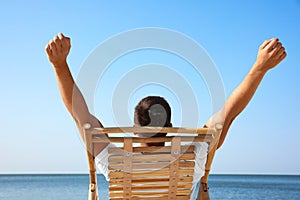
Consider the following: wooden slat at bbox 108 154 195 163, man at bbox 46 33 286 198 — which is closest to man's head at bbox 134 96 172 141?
man at bbox 46 33 286 198

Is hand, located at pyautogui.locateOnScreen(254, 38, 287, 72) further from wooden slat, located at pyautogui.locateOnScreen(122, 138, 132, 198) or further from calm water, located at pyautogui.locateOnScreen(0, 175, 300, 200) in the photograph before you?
calm water, located at pyautogui.locateOnScreen(0, 175, 300, 200)

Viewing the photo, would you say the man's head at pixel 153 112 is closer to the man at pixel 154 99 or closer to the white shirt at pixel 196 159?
the man at pixel 154 99

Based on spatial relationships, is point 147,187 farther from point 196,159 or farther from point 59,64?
point 59,64

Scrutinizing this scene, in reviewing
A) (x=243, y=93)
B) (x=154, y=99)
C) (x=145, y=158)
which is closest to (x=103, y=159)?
(x=145, y=158)

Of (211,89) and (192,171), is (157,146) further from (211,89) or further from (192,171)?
(211,89)

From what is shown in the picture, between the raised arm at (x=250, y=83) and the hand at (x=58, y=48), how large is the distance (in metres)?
1.04

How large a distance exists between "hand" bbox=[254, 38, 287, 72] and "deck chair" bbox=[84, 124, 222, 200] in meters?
0.46

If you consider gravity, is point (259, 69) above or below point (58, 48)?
below

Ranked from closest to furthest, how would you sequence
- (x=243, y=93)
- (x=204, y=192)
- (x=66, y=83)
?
(x=66, y=83) → (x=243, y=93) → (x=204, y=192)

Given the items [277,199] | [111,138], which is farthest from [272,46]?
[277,199]

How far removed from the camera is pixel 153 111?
3066mm

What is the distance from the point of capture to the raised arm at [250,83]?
2807mm

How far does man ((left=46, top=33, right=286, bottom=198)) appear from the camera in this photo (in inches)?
103

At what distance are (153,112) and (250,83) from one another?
65cm
